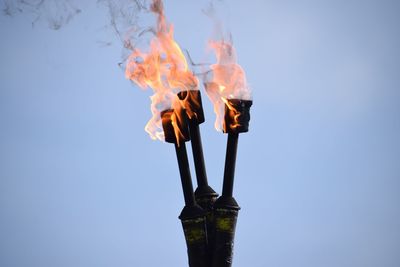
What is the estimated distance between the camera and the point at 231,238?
9.68m

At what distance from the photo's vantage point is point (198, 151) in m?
10.2

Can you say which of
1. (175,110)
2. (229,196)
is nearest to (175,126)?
(175,110)

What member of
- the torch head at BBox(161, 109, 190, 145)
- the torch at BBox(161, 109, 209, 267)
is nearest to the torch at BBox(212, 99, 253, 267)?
the torch at BBox(161, 109, 209, 267)

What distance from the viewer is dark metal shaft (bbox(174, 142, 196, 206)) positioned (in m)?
9.82

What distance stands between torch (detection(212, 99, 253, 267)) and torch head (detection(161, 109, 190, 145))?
2.56 ft

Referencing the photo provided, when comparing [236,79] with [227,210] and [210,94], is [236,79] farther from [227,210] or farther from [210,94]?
[227,210]

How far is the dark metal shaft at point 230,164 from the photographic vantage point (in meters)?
9.89

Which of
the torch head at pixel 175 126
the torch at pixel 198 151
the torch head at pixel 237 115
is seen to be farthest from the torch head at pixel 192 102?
the torch head at pixel 237 115

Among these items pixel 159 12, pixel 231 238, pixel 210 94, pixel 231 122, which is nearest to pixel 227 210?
pixel 231 238

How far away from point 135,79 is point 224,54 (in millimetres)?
1942

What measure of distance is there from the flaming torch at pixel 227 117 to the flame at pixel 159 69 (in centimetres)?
59

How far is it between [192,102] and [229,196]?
1906 millimetres

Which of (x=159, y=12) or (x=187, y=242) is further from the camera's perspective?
Answer: (x=159, y=12)

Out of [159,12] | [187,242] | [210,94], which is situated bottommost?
[187,242]
